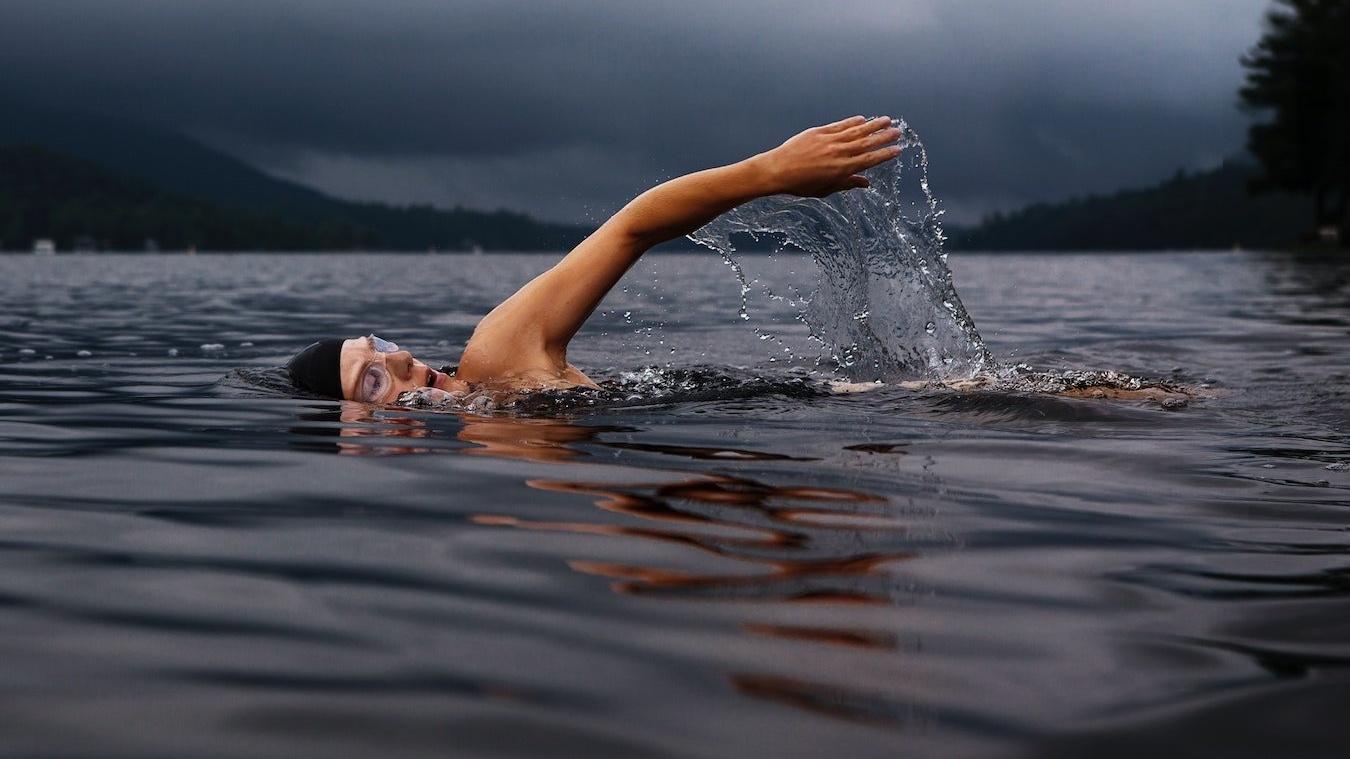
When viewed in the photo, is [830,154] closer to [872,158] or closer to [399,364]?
[872,158]

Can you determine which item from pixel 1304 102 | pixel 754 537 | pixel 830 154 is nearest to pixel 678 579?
pixel 754 537

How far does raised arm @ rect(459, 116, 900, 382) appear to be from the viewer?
18.1 ft

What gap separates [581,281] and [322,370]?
1.65 meters

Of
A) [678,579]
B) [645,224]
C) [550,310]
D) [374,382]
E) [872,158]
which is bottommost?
[678,579]

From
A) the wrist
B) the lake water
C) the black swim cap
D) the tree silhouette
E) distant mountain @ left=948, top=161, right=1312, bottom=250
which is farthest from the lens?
distant mountain @ left=948, top=161, right=1312, bottom=250

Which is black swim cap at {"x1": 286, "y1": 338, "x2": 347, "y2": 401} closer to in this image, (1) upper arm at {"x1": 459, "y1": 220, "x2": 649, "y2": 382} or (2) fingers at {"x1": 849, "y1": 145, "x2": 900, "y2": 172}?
(1) upper arm at {"x1": 459, "y1": 220, "x2": 649, "y2": 382}

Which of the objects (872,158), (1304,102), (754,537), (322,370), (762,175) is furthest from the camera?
(1304,102)

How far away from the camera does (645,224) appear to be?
5.93 meters

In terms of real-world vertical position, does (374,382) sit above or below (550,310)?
below

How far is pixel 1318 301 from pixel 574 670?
60.4ft

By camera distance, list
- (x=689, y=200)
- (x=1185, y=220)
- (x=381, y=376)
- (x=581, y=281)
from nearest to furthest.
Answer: (x=689, y=200) < (x=581, y=281) < (x=381, y=376) < (x=1185, y=220)

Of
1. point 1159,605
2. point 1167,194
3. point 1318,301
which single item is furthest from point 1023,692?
point 1167,194

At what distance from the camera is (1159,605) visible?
2762 mm

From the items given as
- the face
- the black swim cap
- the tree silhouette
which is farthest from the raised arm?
the tree silhouette
